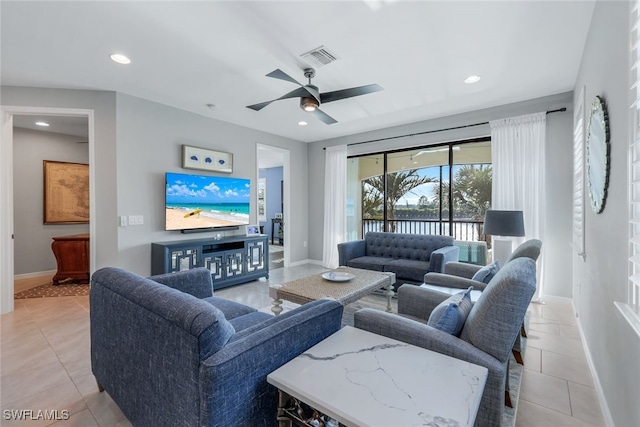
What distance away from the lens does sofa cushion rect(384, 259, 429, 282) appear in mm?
3781

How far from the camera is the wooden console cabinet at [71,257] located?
4.39m

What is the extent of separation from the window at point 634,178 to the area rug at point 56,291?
5.54 meters

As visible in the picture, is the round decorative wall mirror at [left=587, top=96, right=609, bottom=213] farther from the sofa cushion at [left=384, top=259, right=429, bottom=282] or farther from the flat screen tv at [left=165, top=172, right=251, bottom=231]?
the flat screen tv at [left=165, top=172, right=251, bottom=231]

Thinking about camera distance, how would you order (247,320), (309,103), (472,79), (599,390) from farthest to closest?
(472,79)
(309,103)
(247,320)
(599,390)

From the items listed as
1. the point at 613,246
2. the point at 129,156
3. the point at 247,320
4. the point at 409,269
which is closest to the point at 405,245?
the point at 409,269

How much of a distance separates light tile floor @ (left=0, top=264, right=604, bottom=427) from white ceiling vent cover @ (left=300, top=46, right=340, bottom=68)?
3.10 metres

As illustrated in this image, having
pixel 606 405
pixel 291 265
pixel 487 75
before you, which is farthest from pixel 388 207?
pixel 606 405

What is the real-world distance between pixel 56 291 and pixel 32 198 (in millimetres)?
2006

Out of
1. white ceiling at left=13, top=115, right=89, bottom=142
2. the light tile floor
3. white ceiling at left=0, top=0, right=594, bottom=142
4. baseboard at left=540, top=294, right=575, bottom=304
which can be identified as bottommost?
the light tile floor

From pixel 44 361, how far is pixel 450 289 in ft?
11.5

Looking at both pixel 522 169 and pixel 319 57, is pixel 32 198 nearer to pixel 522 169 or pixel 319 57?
pixel 319 57

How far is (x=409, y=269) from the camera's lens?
3.85 metres

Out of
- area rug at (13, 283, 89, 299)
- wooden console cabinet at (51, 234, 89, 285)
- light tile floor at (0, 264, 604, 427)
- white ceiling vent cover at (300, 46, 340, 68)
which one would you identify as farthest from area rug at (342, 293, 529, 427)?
wooden console cabinet at (51, 234, 89, 285)

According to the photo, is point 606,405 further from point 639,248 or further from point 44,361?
point 44,361
